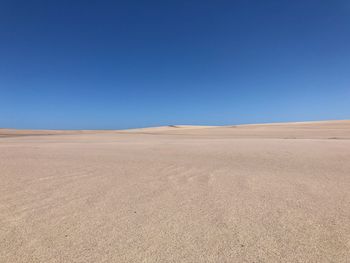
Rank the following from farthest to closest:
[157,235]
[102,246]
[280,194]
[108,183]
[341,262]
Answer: [108,183] → [280,194] → [157,235] → [102,246] → [341,262]

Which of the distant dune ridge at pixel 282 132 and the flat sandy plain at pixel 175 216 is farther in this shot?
the distant dune ridge at pixel 282 132

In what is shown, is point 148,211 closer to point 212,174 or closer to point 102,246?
point 102,246

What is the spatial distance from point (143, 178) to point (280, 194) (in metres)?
3.04

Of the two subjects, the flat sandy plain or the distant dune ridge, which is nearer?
the flat sandy plain

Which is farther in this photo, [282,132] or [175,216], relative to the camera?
[282,132]

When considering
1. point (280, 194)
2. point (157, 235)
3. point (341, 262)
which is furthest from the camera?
point (280, 194)

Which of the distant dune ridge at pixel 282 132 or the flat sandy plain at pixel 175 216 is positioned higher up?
the distant dune ridge at pixel 282 132

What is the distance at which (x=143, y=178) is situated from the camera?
5.00 meters

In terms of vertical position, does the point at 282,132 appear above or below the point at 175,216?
above

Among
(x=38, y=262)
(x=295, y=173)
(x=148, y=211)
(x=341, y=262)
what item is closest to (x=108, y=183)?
(x=148, y=211)

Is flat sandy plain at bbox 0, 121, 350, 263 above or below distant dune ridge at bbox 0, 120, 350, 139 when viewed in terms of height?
below

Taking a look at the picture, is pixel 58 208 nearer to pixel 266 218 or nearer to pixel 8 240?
pixel 8 240

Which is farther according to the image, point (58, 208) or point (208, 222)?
point (58, 208)

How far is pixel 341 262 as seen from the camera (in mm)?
2066
